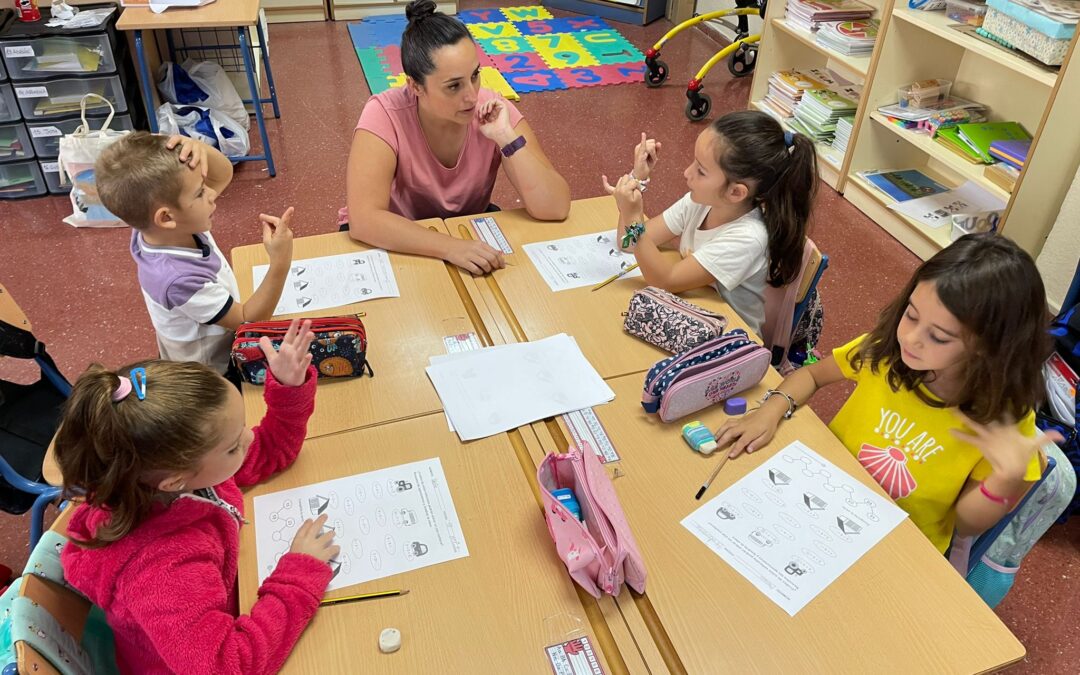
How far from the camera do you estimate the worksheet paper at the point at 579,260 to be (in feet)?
6.41

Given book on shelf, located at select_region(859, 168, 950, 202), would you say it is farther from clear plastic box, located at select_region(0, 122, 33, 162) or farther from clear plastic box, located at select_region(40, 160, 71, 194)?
clear plastic box, located at select_region(0, 122, 33, 162)

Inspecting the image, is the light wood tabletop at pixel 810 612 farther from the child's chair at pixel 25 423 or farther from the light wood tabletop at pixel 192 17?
the light wood tabletop at pixel 192 17

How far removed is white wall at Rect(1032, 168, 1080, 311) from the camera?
2.76m

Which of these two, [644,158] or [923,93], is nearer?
[644,158]

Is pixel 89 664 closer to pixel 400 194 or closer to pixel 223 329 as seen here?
pixel 223 329

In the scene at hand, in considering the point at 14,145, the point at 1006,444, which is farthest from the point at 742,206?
the point at 14,145

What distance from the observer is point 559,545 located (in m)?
1.22

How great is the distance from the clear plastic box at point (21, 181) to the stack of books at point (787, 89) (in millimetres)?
3691

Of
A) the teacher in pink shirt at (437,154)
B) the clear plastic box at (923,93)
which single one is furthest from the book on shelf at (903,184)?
the teacher in pink shirt at (437,154)

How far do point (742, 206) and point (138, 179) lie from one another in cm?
135

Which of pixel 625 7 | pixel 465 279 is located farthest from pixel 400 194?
pixel 625 7

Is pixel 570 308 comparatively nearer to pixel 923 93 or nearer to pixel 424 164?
pixel 424 164

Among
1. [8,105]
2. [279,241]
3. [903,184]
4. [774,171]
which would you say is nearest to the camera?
[279,241]

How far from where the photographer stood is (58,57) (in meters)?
3.56
